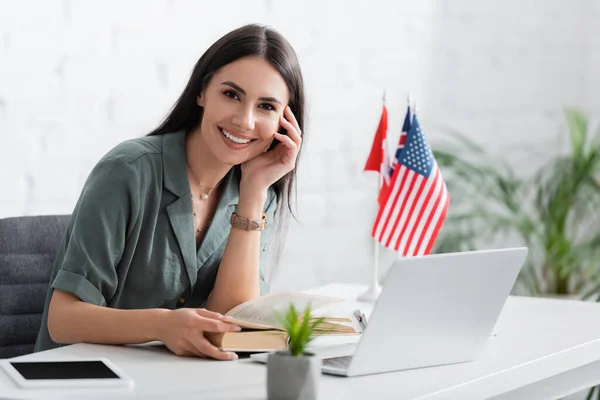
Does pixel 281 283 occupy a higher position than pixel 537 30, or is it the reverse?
pixel 537 30

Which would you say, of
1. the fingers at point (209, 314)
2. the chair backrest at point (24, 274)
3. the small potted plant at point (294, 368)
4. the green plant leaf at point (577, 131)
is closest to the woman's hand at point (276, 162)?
the chair backrest at point (24, 274)

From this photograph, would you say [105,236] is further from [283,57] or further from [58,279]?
[283,57]

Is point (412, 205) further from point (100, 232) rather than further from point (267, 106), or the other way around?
point (100, 232)

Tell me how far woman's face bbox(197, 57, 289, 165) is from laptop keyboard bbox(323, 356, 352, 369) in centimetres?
61

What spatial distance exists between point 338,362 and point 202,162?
2.34 feet

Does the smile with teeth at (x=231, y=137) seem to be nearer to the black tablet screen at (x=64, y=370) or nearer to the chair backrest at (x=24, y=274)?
the chair backrest at (x=24, y=274)

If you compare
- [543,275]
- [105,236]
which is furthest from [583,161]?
[105,236]

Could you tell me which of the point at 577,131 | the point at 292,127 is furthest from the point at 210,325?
the point at 577,131

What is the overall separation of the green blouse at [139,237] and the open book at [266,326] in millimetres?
265

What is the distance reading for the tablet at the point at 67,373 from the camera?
1.24 m

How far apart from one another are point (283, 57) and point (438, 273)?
0.76m

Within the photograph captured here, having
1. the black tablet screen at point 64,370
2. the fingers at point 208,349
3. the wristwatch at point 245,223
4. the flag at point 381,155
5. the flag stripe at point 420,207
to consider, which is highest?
the flag at point 381,155

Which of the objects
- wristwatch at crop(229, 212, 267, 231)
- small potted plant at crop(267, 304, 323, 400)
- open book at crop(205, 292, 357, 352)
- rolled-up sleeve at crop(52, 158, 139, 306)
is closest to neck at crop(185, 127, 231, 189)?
wristwatch at crop(229, 212, 267, 231)

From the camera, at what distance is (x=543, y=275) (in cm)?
398
